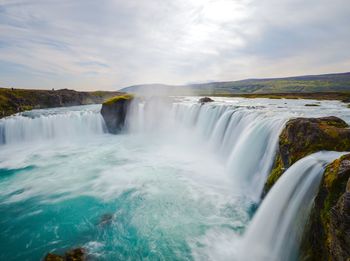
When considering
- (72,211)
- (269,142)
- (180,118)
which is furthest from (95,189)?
(180,118)

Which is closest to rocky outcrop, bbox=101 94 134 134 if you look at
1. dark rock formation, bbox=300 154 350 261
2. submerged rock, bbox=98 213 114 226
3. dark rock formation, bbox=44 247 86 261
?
submerged rock, bbox=98 213 114 226

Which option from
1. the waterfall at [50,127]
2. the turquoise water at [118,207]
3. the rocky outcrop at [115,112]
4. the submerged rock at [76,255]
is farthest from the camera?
the rocky outcrop at [115,112]

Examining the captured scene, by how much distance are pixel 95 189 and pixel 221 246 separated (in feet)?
25.0

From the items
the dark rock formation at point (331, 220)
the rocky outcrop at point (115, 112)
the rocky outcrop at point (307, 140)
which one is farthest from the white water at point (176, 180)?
the rocky outcrop at point (115, 112)

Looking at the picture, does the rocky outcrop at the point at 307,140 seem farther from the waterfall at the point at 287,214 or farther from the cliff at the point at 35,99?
the cliff at the point at 35,99

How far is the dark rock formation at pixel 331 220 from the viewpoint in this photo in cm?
363

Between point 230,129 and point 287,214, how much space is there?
10.1 metres

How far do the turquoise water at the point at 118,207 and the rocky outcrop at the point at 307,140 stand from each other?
2625 millimetres

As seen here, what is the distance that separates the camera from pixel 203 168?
47.0 feet

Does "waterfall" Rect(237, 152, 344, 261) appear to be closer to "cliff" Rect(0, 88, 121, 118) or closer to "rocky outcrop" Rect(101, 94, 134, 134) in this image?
"rocky outcrop" Rect(101, 94, 134, 134)

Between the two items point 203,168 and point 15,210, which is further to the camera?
point 203,168

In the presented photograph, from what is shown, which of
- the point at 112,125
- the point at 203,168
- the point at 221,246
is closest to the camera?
the point at 221,246

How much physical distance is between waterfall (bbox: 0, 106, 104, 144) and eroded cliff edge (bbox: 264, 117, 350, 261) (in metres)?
25.4

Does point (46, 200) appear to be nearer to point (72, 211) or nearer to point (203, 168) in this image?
point (72, 211)
